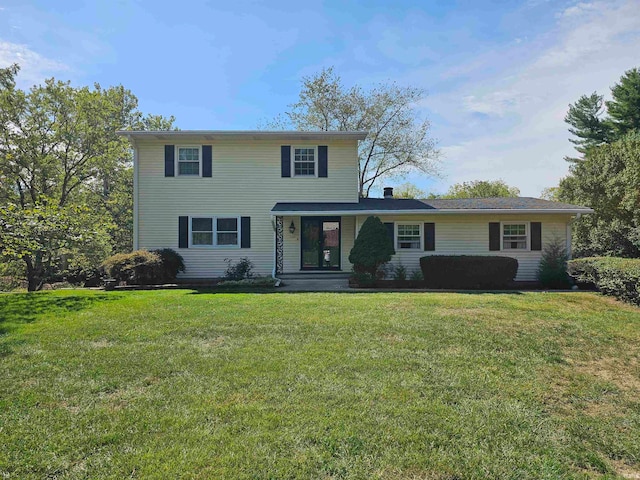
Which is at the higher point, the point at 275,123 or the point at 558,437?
the point at 275,123

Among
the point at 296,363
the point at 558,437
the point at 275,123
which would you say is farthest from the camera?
the point at 275,123

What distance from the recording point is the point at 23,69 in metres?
19.7

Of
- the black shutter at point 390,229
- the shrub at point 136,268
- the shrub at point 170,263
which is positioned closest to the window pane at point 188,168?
the shrub at point 170,263

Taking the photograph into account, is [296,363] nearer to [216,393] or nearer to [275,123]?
[216,393]

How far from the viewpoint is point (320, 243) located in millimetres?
14805

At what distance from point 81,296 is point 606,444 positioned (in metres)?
10.5

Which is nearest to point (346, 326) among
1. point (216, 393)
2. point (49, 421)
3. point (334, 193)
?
point (216, 393)

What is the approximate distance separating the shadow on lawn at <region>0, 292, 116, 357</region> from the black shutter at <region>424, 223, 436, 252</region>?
10.2m

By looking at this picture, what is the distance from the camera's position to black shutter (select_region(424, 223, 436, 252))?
45.1 feet

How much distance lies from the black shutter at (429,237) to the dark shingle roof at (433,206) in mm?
695

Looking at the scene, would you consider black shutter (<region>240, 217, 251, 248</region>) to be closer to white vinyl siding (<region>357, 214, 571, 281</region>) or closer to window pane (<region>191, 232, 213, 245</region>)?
window pane (<region>191, 232, 213, 245</region>)

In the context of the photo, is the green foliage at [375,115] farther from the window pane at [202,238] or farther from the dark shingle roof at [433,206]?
the window pane at [202,238]

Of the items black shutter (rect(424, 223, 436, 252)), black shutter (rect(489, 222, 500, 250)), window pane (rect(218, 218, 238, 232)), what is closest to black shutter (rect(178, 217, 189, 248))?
window pane (rect(218, 218, 238, 232))

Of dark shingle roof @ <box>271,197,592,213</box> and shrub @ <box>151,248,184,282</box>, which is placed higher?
dark shingle roof @ <box>271,197,592,213</box>
